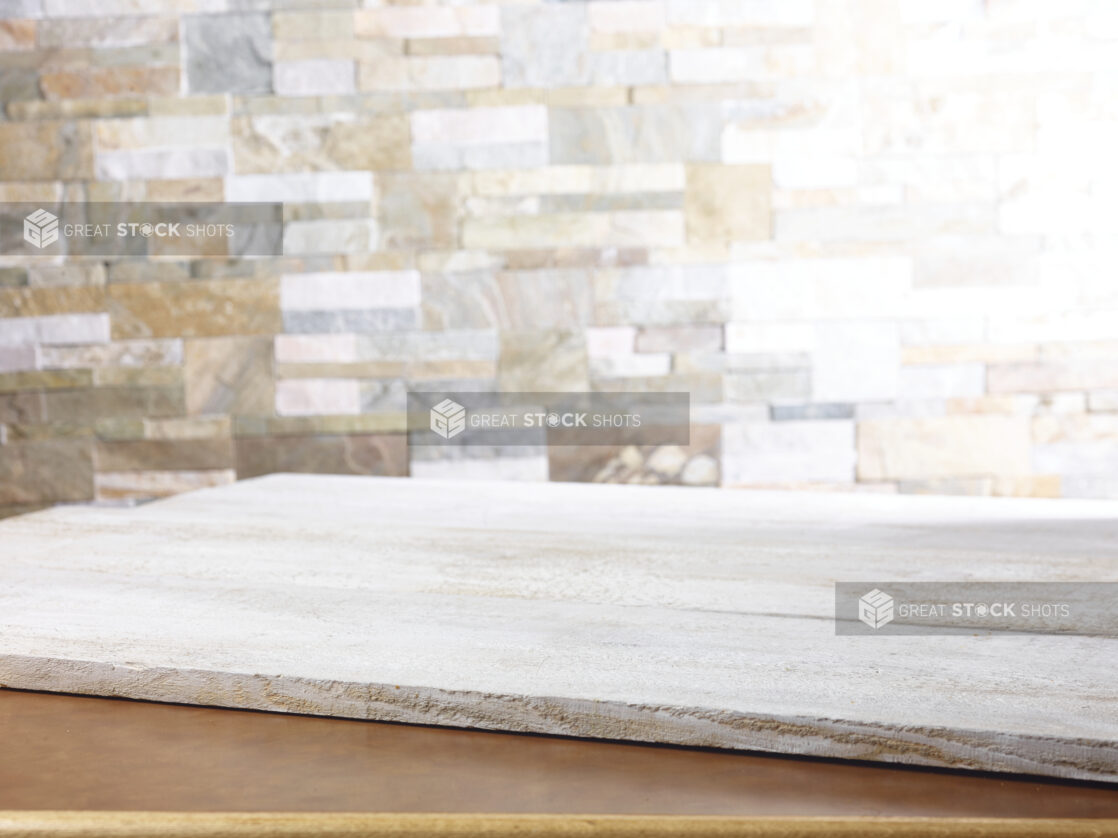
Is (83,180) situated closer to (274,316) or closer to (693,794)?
(274,316)

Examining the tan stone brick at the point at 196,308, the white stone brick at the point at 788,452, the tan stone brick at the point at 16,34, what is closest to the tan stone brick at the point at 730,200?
the white stone brick at the point at 788,452

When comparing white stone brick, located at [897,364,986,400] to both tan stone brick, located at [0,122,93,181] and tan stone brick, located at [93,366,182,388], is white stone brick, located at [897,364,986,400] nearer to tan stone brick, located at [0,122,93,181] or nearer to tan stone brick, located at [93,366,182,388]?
tan stone brick, located at [93,366,182,388]

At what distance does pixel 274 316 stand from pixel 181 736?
185cm

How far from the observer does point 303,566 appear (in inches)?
32.1

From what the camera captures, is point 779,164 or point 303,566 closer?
point 303,566

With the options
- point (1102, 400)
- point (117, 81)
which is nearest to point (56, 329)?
point (117, 81)

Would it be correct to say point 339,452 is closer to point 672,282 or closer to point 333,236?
point 333,236

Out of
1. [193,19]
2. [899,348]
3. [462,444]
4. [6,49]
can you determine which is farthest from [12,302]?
[899,348]

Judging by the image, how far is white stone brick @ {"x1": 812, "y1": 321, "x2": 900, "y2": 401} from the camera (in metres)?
2.19

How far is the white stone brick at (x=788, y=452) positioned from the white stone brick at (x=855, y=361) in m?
0.08

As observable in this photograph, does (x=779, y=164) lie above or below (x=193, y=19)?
below

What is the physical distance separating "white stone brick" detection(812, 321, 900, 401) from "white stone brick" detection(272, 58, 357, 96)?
4.06 ft

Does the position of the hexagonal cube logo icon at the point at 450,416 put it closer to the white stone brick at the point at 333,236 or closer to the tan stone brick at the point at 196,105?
the white stone brick at the point at 333,236

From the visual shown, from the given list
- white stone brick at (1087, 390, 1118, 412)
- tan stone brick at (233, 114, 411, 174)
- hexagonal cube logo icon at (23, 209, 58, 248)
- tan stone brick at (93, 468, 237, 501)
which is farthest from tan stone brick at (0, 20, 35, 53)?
white stone brick at (1087, 390, 1118, 412)
